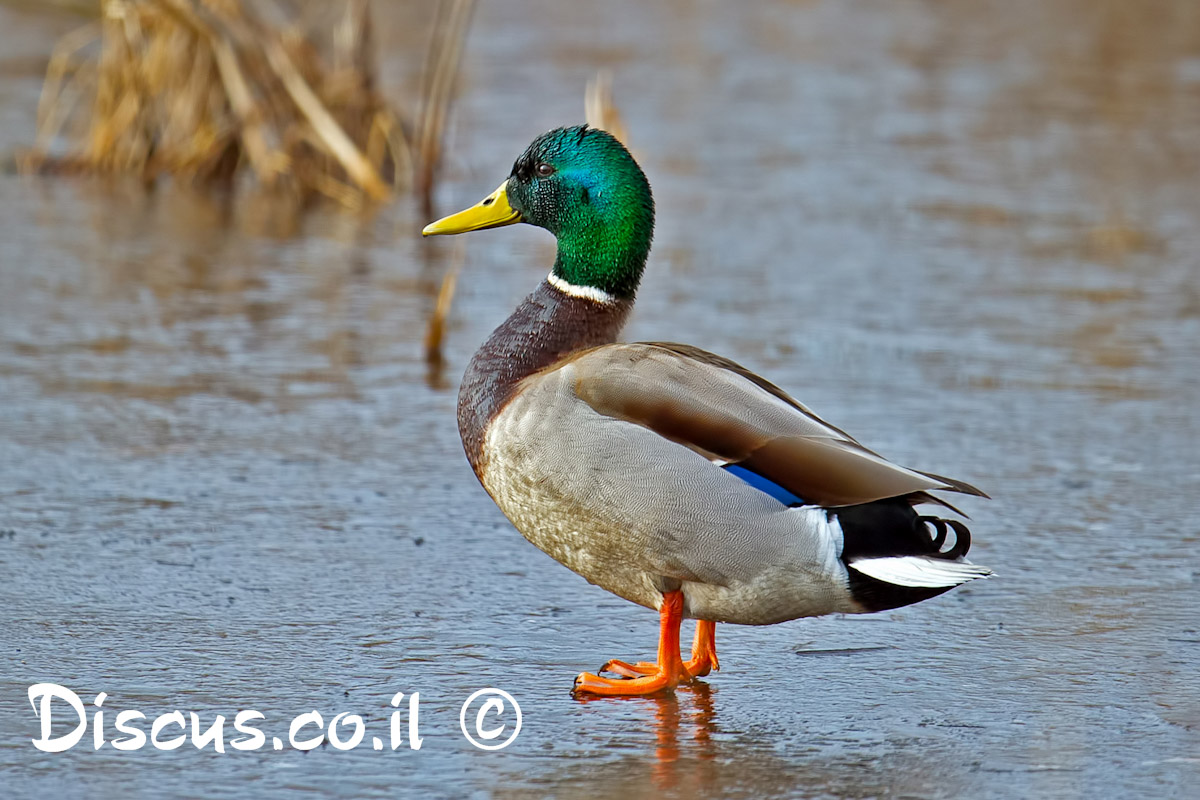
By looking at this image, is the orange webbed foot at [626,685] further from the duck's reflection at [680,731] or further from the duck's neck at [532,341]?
the duck's neck at [532,341]

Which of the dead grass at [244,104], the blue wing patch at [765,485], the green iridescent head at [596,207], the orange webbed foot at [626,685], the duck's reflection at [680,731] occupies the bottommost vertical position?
the duck's reflection at [680,731]

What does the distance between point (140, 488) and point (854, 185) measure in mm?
5389

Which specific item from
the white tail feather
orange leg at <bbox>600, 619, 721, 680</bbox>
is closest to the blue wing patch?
the white tail feather

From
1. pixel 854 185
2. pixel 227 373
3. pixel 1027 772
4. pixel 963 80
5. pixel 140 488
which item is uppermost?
pixel 963 80

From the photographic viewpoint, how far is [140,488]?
198 inches

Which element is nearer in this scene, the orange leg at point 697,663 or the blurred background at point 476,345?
the blurred background at point 476,345

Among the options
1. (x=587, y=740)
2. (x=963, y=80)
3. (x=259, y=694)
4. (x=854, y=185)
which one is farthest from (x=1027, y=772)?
(x=963, y=80)

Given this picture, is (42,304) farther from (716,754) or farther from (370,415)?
(716,754)

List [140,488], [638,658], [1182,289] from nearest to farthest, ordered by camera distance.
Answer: [638,658]
[140,488]
[1182,289]

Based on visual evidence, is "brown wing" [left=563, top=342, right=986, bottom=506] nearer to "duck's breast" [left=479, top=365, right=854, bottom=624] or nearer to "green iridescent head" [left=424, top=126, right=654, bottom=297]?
"duck's breast" [left=479, top=365, right=854, bottom=624]

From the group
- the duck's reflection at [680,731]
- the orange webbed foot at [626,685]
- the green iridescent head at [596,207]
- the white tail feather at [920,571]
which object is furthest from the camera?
the green iridescent head at [596,207]

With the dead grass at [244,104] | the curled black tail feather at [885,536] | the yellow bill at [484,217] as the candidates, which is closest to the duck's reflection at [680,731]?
the curled black tail feather at [885,536]

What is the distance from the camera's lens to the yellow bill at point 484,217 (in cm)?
425

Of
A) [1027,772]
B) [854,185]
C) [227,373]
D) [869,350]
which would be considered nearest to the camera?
[1027,772]
